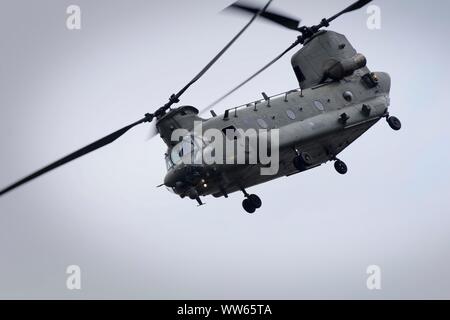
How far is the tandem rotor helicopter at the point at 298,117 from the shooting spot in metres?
34.3

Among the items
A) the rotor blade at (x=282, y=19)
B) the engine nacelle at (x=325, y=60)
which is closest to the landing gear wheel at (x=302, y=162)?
the engine nacelle at (x=325, y=60)

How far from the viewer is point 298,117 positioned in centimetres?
3694

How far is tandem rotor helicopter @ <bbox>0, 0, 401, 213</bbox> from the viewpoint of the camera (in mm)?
34312

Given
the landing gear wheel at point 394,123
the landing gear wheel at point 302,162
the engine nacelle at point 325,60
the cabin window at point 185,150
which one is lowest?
the landing gear wheel at point 302,162

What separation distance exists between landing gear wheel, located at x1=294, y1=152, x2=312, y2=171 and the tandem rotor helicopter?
0.04 metres

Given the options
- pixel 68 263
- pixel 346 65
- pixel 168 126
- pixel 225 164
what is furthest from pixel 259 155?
pixel 68 263

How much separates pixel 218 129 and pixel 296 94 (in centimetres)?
513

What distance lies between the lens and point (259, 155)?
34656mm

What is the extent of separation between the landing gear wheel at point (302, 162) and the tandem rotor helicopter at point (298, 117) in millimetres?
42

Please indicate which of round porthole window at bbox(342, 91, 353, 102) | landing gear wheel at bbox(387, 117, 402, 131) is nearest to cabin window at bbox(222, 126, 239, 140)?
round porthole window at bbox(342, 91, 353, 102)

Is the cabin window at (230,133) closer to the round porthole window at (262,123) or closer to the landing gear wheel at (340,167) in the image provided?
the round porthole window at (262,123)

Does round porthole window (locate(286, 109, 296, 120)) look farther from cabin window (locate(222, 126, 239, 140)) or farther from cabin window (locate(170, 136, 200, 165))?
cabin window (locate(170, 136, 200, 165))

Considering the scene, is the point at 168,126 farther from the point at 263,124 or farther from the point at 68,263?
the point at 68,263
